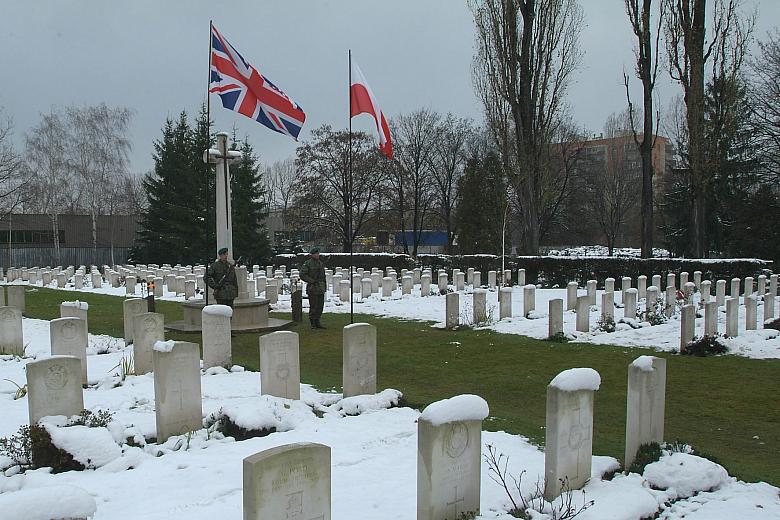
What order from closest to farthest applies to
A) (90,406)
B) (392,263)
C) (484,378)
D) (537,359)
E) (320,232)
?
(90,406) → (484,378) → (537,359) → (392,263) → (320,232)

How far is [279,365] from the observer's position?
297 inches

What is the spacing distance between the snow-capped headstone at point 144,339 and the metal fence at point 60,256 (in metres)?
36.0

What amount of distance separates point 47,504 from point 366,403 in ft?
15.0

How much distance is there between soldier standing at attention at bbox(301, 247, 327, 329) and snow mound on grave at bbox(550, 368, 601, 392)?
9.36 metres

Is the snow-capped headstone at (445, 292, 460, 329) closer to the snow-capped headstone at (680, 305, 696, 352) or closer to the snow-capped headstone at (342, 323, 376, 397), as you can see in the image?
the snow-capped headstone at (680, 305, 696, 352)

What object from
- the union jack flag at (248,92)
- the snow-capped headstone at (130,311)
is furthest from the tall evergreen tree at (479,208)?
the snow-capped headstone at (130,311)

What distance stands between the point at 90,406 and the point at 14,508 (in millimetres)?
4940

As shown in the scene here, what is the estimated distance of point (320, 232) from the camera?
1651 inches

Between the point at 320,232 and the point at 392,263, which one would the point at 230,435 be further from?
the point at 320,232

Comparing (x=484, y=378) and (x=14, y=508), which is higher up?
(x=14, y=508)

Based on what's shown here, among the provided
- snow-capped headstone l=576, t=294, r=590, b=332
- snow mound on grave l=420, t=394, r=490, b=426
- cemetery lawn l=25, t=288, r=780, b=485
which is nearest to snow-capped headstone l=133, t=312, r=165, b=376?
cemetery lawn l=25, t=288, r=780, b=485

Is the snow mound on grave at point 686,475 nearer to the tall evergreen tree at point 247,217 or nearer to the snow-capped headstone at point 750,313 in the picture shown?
the snow-capped headstone at point 750,313

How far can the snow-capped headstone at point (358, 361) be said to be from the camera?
780cm

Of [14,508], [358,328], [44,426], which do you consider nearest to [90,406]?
[44,426]
